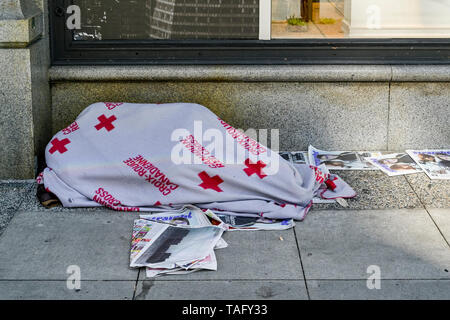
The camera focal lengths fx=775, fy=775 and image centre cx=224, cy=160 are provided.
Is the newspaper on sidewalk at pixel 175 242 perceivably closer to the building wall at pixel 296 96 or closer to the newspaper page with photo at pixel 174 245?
the newspaper page with photo at pixel 174 245

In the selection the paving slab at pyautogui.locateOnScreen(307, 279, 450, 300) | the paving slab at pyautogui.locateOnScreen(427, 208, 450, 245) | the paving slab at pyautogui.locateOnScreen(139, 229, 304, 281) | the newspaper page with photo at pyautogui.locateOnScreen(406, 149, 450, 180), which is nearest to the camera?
the paving slab at pyautogui.locateOnScreen(307, 279, 450, 300)

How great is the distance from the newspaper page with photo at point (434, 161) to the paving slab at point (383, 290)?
138cm

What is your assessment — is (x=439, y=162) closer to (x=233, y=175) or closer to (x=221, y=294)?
(x=233, y=175)

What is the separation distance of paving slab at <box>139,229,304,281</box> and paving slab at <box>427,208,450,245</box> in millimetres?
802

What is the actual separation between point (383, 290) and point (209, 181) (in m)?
1.27

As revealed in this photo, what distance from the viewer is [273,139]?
516cm

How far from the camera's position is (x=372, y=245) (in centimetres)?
396

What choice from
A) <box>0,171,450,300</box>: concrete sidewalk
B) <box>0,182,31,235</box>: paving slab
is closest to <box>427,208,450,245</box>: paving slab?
<box>0,171,450,300</box>: concrete sidewalk

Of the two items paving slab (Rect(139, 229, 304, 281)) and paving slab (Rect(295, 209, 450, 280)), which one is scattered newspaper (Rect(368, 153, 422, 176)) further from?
paving slab (Rect(139, 229, 304, 281))

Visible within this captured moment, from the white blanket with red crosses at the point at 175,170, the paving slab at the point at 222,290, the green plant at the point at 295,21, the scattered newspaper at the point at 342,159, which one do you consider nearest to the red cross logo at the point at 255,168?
the white blanket with red crosses at the point at 175,170

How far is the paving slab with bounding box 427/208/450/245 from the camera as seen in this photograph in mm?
4110
